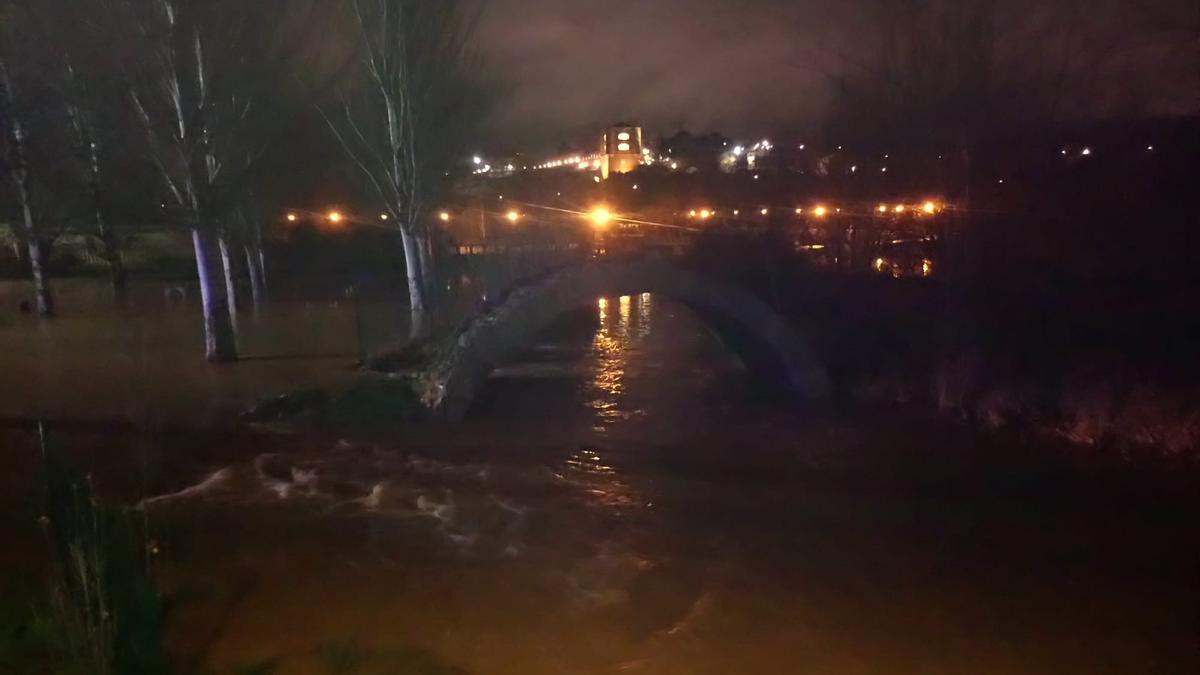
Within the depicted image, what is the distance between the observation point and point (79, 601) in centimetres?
670

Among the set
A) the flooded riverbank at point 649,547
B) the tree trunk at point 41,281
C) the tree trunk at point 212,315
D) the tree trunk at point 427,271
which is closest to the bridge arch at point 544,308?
the flooded riverbank at point 649,547

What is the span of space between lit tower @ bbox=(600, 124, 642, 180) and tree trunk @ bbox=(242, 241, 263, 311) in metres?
22.3

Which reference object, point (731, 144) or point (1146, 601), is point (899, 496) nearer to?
point (1146, 601)

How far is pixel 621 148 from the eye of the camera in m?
57.7

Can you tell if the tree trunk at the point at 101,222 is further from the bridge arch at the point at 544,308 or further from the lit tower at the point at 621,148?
the lit tower at the point at 621,148

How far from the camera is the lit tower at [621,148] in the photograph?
5494 cm

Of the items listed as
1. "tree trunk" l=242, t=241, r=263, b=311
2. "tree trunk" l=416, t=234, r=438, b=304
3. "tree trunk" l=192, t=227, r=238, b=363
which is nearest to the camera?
"tree trunk" l=192, t=227, r=238, b=363

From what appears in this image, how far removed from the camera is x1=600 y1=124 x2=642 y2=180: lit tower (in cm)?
5494

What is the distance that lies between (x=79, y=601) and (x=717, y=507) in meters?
7.79

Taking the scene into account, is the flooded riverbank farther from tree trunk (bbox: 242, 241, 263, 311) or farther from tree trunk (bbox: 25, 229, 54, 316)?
tree trunk (bbox: 242, 241, 263, 311)

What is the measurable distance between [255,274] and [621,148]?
28.3m

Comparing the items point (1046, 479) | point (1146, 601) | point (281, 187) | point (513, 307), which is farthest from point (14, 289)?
point (1146, 601)

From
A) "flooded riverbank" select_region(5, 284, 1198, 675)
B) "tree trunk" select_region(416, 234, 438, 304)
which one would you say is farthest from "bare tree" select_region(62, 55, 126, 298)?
"tree trunk" select_region(416, 234, 438, 304)

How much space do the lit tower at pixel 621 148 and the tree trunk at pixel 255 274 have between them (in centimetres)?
2231
